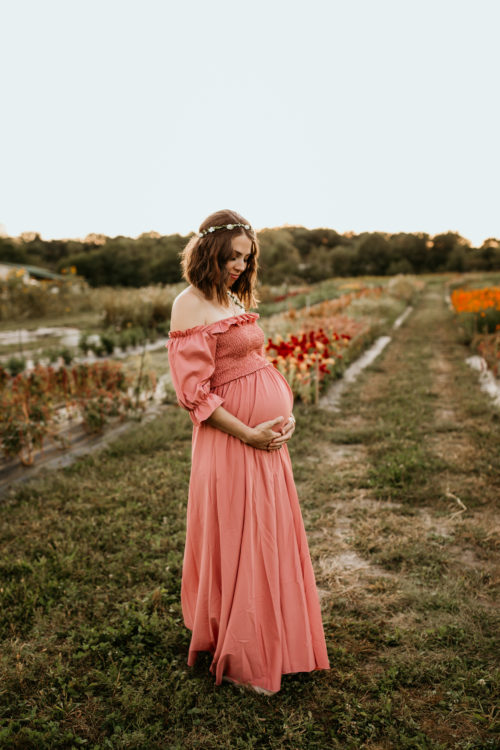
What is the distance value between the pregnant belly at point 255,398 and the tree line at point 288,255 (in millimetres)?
23936

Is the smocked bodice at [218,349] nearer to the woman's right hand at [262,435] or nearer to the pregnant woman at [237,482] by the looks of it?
the pregnant woman at [237,482]

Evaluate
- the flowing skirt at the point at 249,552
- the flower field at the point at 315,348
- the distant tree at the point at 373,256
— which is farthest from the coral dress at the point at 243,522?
the distant tree at the point at 373,256

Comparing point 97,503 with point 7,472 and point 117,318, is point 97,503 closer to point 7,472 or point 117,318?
point 7,472

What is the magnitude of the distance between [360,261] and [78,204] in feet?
131

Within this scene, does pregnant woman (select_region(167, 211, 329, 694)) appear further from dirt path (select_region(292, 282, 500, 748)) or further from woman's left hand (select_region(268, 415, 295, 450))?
dirt path (select_region(292, 282, 500, 748))

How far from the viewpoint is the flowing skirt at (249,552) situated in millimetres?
2076

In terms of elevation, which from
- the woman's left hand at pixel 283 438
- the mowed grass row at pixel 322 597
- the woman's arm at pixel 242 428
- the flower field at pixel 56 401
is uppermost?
the woman's arm at pixel 242 428

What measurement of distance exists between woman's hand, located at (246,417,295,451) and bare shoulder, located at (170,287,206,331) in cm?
50

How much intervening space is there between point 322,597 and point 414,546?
0.84m

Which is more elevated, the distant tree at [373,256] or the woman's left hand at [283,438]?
the distant tree at [373,256]

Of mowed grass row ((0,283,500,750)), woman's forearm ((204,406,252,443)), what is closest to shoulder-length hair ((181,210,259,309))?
woman's forearm ((204,406,252,443))

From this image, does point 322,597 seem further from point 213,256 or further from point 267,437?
point 213,256

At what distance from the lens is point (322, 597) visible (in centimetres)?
290

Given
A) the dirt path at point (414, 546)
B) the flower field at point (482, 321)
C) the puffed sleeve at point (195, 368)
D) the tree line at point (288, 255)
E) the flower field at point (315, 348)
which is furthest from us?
the tree line at point (288, 255)
